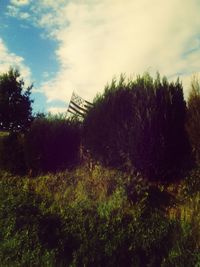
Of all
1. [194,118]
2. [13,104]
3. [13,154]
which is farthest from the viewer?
[13,104]

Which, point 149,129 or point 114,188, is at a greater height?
point 149,129

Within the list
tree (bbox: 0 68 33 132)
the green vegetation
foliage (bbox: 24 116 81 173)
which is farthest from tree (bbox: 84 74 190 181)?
tree (bbox: 0 68 33 132)

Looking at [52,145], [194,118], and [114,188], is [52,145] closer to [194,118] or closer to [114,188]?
[114,188]

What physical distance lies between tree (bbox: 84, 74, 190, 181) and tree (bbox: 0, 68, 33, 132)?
53.5ft

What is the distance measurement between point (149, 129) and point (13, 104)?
770 inches

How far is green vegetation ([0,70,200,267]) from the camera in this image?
285 inches

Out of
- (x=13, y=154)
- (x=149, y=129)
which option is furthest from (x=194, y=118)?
(x=13, y=154)

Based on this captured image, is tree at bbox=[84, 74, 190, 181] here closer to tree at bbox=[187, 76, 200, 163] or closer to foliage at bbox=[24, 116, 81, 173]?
tree at bbox=[187, 76, 200, 163]

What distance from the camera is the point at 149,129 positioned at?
11.2 m

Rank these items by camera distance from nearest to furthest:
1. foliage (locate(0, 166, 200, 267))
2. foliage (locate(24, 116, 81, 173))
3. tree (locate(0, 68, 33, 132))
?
foliage (locate(0, 166, 200, 267))
foliage (locate(24, 116, 81, 173))
tree (locate(0, 68, 33, 132))

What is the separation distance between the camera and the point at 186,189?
32.5 ft

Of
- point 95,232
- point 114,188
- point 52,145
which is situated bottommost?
point 95,232

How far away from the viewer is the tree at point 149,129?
1120cm

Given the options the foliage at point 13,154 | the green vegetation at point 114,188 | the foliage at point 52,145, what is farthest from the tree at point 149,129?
the foliage at point 13,154
